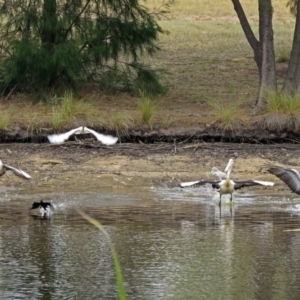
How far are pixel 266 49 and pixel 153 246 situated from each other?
7.07 metres

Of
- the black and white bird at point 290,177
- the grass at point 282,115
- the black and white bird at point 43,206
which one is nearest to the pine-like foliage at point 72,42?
the grass at point 282,115

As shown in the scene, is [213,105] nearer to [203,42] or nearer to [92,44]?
[92,44]

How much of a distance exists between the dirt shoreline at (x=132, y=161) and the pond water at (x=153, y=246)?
0.61m

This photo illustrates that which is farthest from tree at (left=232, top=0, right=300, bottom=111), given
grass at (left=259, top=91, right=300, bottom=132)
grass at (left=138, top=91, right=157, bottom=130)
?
grass at (left=138, top=91, right=157, bottom=130)

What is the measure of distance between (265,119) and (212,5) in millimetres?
22941

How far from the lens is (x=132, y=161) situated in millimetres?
13773

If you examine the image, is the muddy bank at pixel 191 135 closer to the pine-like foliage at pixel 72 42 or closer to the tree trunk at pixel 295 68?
the tree trunk at pixel 295 68

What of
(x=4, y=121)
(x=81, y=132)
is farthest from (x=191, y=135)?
(x=4, y=121)

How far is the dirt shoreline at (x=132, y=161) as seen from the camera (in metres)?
13.3

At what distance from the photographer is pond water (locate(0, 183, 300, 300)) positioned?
7703mm

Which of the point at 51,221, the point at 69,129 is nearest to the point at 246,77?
the point at 69,129

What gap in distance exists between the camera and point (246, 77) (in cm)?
1930

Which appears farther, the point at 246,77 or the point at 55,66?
the point at 246,77

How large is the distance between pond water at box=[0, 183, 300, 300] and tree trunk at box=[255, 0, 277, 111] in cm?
312
